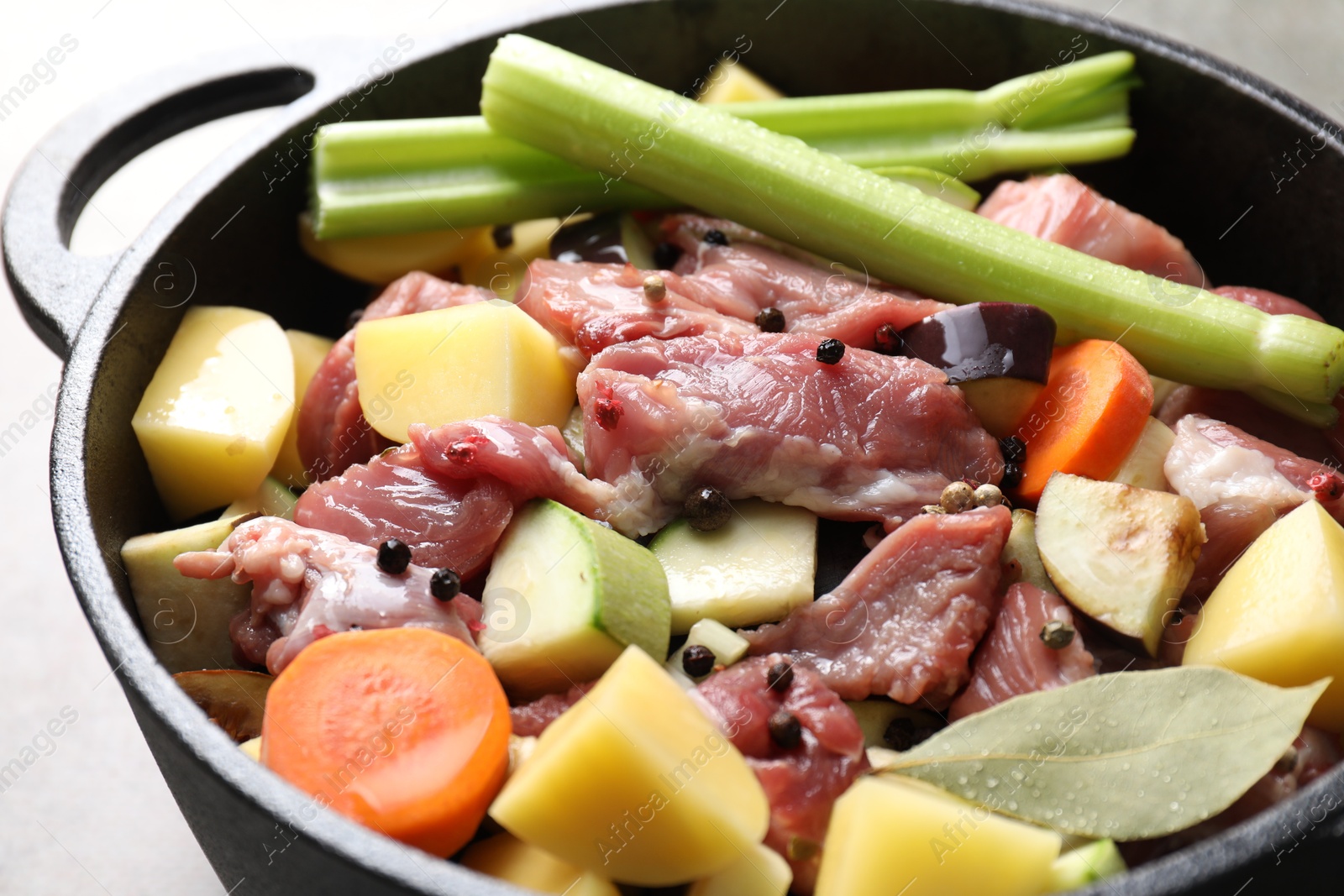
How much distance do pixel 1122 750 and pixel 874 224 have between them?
1.54m

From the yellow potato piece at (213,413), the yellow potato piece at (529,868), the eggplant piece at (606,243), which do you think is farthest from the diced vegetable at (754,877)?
the eggplant piece at (606,243)

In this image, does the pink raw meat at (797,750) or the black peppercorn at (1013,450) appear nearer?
the pink raw meat at (797,750)

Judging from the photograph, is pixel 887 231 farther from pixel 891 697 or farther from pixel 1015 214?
pixel 891 697

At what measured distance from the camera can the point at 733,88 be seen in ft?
12.4

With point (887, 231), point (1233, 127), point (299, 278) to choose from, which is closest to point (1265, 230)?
point (1233, 127)

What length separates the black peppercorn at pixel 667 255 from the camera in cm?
340

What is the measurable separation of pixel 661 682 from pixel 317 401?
1451 millimetres

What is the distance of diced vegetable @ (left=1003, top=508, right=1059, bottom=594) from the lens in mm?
2643

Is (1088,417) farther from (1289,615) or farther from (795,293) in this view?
(795,293)

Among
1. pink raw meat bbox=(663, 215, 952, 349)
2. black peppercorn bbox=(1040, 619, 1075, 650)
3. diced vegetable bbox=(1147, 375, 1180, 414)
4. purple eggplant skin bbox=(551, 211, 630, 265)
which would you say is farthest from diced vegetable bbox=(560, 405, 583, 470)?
diced vegetable bbox=(1147, 375, 1180, 414)

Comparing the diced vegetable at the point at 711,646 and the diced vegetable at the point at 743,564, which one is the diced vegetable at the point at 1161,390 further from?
the diced vegetable at the point at 711,646

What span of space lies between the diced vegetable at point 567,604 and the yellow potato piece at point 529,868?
34 centimetres

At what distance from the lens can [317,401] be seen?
10.1ft

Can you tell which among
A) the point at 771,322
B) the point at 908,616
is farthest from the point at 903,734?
the point at 771,322
